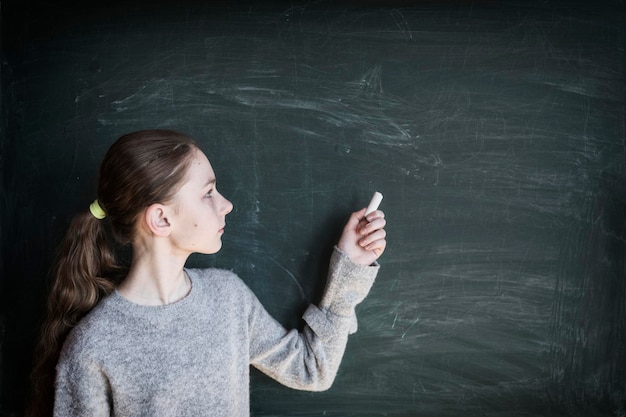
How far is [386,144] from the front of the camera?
5.02ft

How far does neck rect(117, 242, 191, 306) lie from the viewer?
1.39 metres

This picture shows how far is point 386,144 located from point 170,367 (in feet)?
2.51

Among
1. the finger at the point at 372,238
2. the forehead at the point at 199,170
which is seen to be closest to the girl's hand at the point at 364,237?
the finger at the point at 372,238

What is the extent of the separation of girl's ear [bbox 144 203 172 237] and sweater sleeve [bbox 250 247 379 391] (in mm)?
324

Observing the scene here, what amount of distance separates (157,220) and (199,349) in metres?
0.32

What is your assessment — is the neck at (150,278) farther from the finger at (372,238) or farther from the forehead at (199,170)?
the finger at (372,238)

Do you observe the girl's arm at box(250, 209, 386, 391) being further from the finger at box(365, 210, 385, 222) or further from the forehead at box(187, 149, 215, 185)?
the forehead at box(187, 149, 215, 185)

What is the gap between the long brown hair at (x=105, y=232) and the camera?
1309 mm

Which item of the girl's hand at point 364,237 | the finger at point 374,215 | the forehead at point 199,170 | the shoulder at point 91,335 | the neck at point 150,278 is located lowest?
the shoulder at point 91,335

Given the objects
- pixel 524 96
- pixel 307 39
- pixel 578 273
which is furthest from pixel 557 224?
pixel 307 39

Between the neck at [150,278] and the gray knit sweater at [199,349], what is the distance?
25 mm

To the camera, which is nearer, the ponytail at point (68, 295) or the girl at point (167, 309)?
the girl at point (167, 309)

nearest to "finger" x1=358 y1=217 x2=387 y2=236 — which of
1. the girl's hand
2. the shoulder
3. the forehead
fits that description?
the girl's hand

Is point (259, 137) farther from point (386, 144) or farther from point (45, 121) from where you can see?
point (45, 121)
